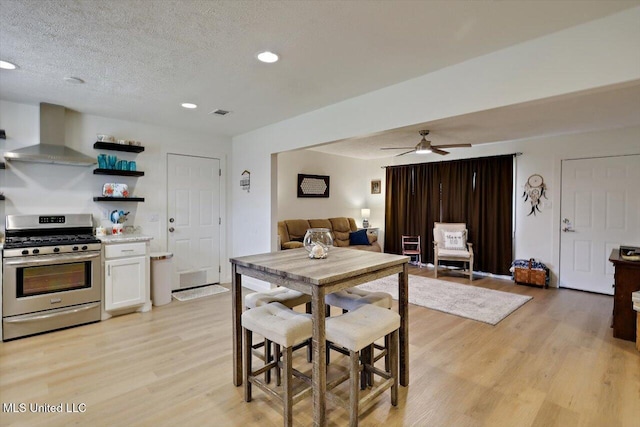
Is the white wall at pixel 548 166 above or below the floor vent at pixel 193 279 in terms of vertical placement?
above

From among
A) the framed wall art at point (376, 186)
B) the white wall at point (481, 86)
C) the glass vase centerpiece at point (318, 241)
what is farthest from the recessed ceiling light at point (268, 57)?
the framed wall art at point (376, 186)

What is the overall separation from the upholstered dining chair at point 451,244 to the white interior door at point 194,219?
3.97 meters

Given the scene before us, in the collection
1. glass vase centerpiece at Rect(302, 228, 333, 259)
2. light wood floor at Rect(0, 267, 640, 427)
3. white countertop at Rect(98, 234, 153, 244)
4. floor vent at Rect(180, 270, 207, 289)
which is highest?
glass vase centerpiece at Rect(302, 228, 333, 259)

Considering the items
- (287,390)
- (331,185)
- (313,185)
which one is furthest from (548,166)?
(287,390)

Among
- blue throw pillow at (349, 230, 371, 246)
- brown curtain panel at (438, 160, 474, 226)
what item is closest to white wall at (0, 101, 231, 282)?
blue throw pillow at (349, 230, 371, 246)

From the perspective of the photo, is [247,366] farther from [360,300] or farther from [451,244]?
[451,244]

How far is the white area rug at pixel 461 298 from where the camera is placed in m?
3.96

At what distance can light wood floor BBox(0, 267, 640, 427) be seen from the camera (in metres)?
2.03

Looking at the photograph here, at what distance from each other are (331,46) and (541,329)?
356cm

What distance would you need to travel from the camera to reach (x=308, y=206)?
22.5ft

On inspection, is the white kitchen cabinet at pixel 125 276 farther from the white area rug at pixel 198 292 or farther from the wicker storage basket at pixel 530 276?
the wicker storage basket at pixel 530 276

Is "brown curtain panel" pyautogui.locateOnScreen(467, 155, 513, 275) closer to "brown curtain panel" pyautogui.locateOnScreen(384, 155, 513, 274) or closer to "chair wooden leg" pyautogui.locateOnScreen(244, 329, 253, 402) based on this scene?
"brown curtain panel" pyautogui.locateOnScreen(384, 155, 513, 274)

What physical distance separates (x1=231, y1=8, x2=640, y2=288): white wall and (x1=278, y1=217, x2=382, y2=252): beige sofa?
115 cm

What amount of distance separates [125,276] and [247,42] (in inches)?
120
